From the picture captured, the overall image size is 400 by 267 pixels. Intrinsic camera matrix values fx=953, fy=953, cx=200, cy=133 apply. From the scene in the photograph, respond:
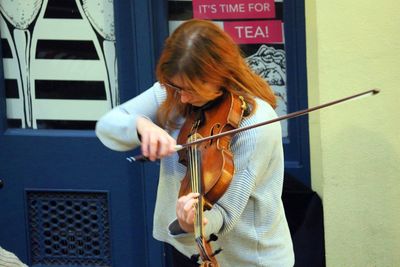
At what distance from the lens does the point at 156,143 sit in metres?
2.70

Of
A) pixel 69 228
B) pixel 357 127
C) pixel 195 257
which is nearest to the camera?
pixel 195 257

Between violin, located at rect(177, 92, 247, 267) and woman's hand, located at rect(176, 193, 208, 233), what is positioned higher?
violin, located at rect(177, 92, 247, 267)

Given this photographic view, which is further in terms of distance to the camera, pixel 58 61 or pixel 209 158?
pixel 58 61

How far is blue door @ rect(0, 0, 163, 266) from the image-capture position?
4.38 m

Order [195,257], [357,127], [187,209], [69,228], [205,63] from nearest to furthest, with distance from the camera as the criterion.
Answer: [187,209]
[205,63]
[195,257]
[357,127]
[69,228]

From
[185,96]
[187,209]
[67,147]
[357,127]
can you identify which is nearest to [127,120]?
[185,96]

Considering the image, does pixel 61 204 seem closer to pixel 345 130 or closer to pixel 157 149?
pixel 345 130

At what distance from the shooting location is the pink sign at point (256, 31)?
4223 millimetres

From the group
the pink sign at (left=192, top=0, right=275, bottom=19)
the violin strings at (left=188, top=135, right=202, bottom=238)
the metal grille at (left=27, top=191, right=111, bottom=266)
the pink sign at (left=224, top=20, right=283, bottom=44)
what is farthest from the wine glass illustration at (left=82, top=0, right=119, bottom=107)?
the violin strings at (left=188, top=135, right=202, bottom=238)

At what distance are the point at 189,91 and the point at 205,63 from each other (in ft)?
0.33

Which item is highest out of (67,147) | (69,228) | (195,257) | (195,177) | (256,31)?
(256,31)

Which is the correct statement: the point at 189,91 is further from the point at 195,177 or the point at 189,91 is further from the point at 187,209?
the point at 187,209

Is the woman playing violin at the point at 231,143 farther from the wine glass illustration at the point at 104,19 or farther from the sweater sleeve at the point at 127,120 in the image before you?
the wine glass illustration at the point at 104,19

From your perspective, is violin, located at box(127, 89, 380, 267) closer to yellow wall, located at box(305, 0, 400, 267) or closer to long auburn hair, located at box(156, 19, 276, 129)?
long auburn hair, located at box(156, 19, 276, 129)
